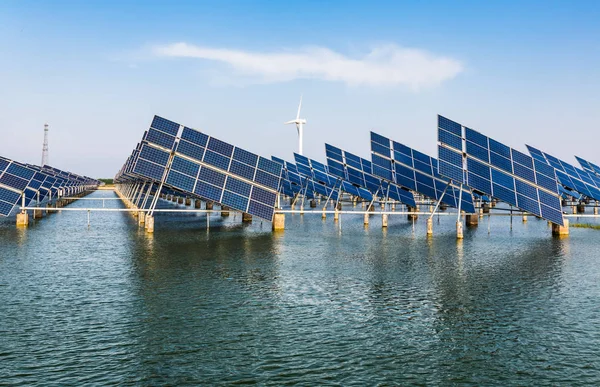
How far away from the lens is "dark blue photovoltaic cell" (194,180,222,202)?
177 ft

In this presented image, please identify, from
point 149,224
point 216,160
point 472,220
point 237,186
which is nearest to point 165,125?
point 216,160

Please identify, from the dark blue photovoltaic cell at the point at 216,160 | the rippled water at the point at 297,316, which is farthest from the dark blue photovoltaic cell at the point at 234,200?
the rippled water at the point at 297,316

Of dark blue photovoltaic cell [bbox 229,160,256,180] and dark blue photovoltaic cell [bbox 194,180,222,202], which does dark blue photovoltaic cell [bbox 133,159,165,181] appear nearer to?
dark blue photovoltaic cell [bbox 194,180,222,202]

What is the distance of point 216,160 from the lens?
5634 cm

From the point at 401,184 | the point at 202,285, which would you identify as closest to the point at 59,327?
the point at 202,285

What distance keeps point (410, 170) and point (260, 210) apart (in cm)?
2755

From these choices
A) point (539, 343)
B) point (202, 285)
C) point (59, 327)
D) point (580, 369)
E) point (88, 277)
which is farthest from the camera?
point (88, 277)

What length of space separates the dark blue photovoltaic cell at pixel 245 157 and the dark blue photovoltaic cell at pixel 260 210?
5.08 meters

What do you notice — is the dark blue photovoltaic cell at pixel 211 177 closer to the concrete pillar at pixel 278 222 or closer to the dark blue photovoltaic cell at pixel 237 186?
the dark blue photovoltaic cell at pixel 237 186

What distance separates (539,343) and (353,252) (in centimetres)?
2430

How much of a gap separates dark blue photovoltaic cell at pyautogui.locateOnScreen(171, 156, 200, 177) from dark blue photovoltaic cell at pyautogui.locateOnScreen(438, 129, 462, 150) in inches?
1035

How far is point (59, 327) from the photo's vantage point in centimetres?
1972

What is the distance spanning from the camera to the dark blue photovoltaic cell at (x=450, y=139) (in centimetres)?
5297

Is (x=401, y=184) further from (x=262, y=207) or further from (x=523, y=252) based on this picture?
(x=523, y=252)
